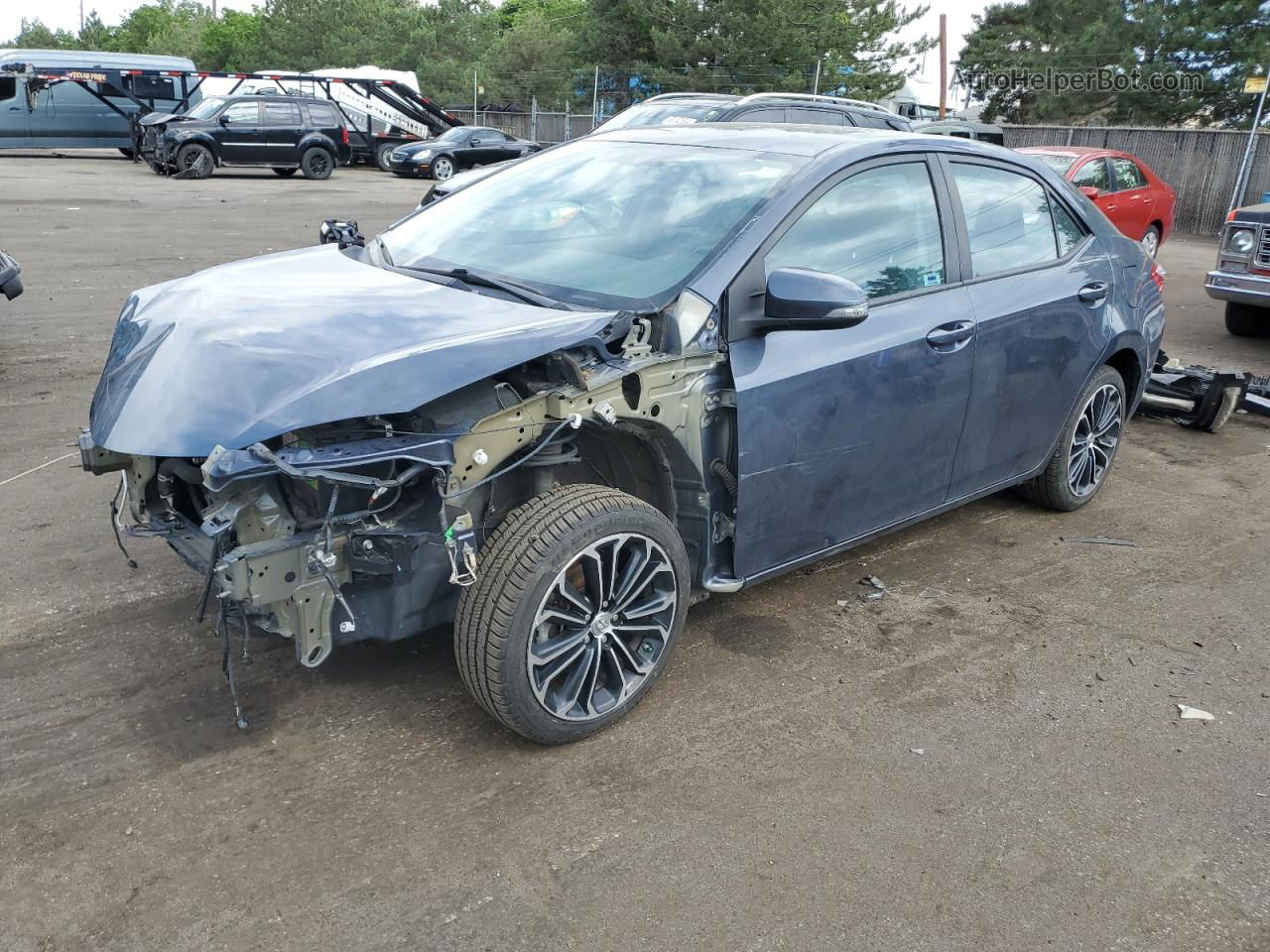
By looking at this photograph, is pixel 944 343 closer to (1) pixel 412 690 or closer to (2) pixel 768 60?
(1) pixel 412 690

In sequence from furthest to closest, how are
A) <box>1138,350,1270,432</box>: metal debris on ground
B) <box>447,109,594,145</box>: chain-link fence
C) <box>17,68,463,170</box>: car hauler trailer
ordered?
<box>447,109,594,145</box>: chain-link fence, <box>17,68,463,170</box>: car hauler trailer, <box>1138,350,1270,432</box>: metal debris on ground

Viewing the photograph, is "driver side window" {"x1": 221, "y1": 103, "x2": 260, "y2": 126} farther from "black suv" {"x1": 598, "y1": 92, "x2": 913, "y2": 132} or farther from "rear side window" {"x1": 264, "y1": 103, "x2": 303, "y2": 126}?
"black suv" {"x1": 598, "y1": 92, "x2": 913, "y2": 132}


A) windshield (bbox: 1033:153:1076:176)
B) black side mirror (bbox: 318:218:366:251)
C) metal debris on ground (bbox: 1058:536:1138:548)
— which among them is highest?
windshield (bbox: 1033:153:1076:176)

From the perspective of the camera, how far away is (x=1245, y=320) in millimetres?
10070

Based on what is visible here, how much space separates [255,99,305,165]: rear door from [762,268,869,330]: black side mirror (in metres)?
23.1

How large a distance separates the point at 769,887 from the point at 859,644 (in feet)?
4.57

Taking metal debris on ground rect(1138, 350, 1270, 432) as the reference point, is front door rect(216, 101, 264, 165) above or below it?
above

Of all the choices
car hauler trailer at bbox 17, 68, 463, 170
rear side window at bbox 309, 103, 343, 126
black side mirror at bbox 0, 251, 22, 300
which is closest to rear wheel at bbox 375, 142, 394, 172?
car hauler trailer at bbox 17, 68, 463, 170

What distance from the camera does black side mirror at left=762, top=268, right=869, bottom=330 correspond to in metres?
3.23

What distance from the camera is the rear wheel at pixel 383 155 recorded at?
2880 centimetres

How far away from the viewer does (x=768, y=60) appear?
37531mm

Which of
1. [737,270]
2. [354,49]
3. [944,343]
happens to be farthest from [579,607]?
[354,49]

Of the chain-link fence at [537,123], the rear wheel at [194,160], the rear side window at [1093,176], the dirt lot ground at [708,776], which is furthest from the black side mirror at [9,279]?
the chain-link fence at [537,123]

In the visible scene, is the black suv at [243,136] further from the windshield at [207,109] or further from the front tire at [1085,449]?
the front tire at [1085,449]
